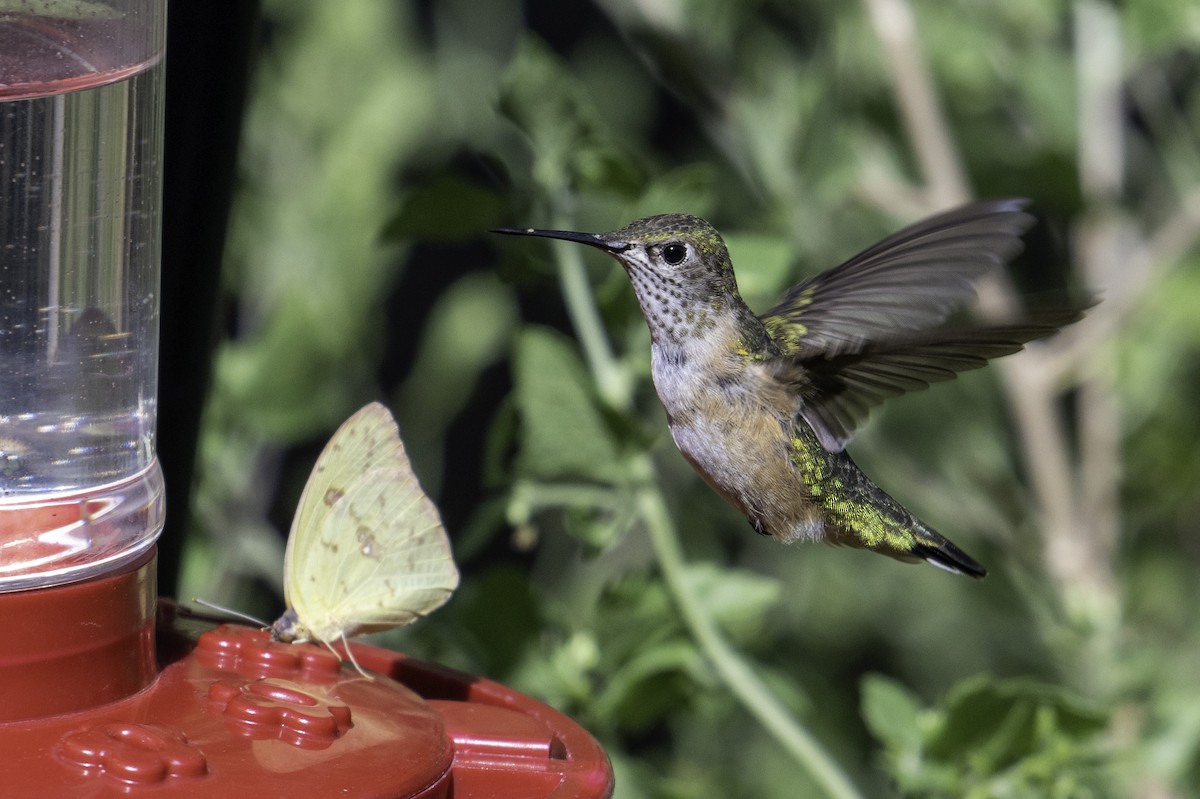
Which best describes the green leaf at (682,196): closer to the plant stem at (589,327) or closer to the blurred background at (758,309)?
the blurred background at (758,309)

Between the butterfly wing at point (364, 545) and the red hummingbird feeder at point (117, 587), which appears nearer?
the red hummingbird feeder at point (117, 587)

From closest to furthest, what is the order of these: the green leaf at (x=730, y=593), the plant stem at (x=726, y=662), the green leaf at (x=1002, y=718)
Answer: the green leaf at (x=1002, y=718) < the plant stem at (x=726, y=662) < the green leaf at (x=730, y=593)

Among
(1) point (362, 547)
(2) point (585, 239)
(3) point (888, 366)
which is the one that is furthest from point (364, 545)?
(3) point (888, 366)

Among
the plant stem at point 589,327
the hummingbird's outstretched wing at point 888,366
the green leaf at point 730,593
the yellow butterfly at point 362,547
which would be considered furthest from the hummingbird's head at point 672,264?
the green leaf at point 730,593

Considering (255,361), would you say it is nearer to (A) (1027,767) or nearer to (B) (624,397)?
(B) (624,397)

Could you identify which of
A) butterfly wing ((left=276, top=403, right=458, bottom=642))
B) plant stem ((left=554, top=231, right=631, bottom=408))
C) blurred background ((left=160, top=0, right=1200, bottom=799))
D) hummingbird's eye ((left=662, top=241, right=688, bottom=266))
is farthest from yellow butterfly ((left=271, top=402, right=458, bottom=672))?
plant stem ((left=554, top=231, right=631, bottom=408))

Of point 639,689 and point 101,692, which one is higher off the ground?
point 101,692

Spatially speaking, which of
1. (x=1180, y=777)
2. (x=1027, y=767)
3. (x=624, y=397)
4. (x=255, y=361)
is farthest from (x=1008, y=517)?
(x=255, y=361)
